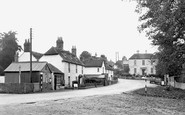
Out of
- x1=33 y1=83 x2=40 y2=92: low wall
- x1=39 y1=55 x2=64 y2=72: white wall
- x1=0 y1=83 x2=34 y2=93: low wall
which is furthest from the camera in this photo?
x1=39 y1=55 x2=64 y2=72: white wall

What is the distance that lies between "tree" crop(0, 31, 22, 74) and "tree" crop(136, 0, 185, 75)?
50.6 metres

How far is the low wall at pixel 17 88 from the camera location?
28.2 m

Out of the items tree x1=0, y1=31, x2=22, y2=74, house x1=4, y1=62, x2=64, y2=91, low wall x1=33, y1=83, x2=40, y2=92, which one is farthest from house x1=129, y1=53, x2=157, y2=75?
low wall x1=33, y1=83, x2=40, y2=92

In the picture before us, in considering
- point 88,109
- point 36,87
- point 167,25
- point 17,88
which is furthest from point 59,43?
point 88,109

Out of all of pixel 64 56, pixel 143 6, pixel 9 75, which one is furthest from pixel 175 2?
pixel 64 56

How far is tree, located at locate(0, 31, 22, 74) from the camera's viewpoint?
63.2 metres

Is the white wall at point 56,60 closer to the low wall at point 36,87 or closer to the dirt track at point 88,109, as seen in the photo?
the low wall at point 36,87

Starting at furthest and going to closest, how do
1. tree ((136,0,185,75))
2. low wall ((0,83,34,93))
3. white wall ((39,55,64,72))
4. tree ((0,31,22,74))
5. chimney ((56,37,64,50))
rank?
tree ((0,31,22,74))
chimney ((56,37,64,50))
white wall ((39,55,64,72))
low wall ((0,83,34,93))
tree ((136,0,185,75))

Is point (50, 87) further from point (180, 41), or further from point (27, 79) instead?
point (180, 41)

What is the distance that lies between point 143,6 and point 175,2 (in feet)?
13.6

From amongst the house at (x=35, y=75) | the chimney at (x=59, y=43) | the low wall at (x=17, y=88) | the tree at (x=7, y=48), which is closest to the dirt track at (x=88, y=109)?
the low wall at (x=17, y=88)

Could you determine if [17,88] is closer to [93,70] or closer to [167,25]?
[167,25]

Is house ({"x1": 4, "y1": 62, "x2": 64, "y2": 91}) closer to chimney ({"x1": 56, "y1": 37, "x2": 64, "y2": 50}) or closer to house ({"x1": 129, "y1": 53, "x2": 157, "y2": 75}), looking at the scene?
chimney ({"x1": 56, "y1": 37, "x2": 64, "y2": 50})

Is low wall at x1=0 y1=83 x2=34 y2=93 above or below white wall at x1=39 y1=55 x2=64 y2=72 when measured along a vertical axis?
below
